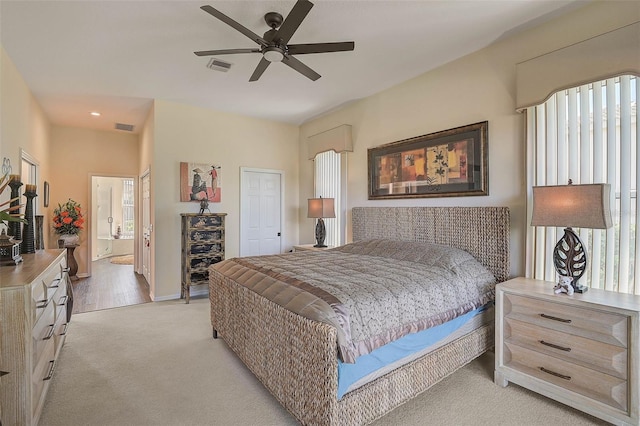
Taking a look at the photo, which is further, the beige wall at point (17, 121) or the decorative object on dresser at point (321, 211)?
the decorative object on dresser at point (321, 211)

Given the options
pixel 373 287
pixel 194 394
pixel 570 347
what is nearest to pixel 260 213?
pixel 194 394

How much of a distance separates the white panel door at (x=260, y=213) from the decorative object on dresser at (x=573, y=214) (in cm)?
420

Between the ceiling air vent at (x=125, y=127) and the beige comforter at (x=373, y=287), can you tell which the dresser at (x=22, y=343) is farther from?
→ the ceiling air vent at (x=125, y=127)

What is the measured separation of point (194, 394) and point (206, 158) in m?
3.60

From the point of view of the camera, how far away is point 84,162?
19.6 ft

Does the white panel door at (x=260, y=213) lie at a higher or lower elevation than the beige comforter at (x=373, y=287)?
higher

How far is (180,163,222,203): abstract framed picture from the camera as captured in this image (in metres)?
4.65

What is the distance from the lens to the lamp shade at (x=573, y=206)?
1.92 m

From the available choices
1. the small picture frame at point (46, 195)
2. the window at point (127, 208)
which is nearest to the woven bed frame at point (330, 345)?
the small picture frame at point (46, 195)

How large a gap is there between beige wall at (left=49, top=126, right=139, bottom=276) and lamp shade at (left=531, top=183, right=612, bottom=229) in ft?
22.7

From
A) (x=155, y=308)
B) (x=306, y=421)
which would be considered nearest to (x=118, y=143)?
(x=155, y=308)

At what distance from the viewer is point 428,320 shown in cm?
206

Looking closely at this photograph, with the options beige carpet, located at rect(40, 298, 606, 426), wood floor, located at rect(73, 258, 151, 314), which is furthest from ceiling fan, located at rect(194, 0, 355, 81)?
wood floor, located at rect(73, 258, 151, 314)

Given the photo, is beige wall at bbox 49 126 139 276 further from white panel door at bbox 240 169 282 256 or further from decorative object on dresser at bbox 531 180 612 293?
decorative object on dresser at bbox 531 180 612 293
